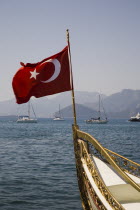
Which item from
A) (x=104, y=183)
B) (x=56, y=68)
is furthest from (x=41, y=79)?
(x=104, y=183)

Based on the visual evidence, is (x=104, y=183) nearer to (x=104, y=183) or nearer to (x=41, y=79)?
(x=104, y=183)

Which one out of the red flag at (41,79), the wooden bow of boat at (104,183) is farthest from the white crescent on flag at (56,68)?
the wooden bow of boat at (104,183)

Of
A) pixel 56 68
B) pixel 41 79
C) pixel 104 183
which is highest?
pixel 56 68

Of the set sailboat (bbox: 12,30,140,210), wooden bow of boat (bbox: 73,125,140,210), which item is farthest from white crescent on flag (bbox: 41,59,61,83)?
wooden bow of boat (bbox: 73,125,140,210)

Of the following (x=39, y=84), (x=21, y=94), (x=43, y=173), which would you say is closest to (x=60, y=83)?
(x=39, y=84)

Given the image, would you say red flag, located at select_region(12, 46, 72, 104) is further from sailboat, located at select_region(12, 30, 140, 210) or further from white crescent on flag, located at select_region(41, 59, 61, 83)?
sailboat, located at select_region(12, 30, 140, 210)

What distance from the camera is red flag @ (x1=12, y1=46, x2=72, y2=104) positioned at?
1066 centimetres

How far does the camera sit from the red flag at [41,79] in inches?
420

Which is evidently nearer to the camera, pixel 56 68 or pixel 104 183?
pixel 104 183

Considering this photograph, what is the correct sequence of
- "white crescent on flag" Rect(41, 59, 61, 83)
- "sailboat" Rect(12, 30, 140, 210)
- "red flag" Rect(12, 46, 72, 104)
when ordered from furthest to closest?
"white crescent on flag" Rect(41, 59, 61, 83), "red flag" Rect(12, 46, 72, 104), "sailboat" Rect(12, 30, 140, 210)

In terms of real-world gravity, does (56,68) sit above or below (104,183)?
above

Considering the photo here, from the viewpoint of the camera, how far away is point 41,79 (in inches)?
423

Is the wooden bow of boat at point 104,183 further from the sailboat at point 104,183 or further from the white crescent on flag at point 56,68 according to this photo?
the white crescent on flag at point 56,68

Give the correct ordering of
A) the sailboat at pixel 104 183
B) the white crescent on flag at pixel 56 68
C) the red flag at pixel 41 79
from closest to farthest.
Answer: the sailboat at pixel 104 183, the red flag at pixel 41 79, the white crescent on flag at pixel 56 68
